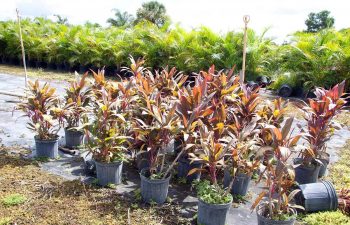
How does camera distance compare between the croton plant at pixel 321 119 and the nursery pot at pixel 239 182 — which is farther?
the croton plant at pixel 321 119

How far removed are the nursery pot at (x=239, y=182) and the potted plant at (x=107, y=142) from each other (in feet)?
3.13

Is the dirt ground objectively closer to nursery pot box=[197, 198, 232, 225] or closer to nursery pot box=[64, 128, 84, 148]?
nursery pot box=[197, 198, 232, 225]

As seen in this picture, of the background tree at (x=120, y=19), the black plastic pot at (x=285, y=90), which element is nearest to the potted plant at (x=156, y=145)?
the black plastic pot at (x=285, y=90)

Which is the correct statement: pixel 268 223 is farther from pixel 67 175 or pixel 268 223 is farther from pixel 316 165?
pixel 67 175

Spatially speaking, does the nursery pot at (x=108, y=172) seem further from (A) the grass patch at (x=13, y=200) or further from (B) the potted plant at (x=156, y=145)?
(A) the grass patch at (x=13, y=200)

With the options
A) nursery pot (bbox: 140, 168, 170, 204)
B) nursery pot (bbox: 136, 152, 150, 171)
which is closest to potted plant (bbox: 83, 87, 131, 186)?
nursery pot (bbox: 136, 152, 150, 171)

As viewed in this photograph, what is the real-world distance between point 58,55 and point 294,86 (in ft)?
24.7

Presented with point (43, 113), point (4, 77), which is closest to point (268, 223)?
point (43, 113)

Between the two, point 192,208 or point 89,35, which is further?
point 89,35

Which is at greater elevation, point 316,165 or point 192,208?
point 316,165

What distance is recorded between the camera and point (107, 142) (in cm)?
294

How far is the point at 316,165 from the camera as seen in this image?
3229 mm

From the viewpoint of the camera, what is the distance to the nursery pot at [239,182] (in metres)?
2.92

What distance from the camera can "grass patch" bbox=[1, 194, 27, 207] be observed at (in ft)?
8.83
